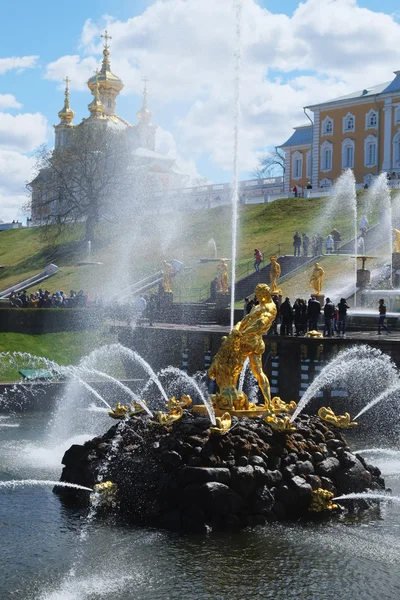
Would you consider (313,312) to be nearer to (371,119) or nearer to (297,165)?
(371,119)

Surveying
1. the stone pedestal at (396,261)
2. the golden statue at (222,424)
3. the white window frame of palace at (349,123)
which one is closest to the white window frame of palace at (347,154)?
the white window frame of palace at (349,123)

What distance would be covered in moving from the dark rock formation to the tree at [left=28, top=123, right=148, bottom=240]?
46.6 m

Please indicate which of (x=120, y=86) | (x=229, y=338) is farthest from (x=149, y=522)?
(x=120, y=86)

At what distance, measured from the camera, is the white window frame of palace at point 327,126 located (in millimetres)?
65938

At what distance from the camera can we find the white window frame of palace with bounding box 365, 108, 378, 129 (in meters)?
62.5

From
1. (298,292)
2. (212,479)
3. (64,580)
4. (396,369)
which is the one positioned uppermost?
(298,292)

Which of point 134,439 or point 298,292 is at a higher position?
point 298,292

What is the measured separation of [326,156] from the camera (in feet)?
217

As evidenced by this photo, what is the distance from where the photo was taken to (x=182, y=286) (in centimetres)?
4247

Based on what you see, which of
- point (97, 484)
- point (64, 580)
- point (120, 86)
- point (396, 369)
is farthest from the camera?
point (120, 86)

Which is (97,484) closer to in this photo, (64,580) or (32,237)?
(64,580)

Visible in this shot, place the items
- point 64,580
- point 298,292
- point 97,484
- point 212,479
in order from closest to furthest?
1. point 64,580
2. point 212,479
3. point 97,484
4. point 298,292

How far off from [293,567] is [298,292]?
25.5 meters

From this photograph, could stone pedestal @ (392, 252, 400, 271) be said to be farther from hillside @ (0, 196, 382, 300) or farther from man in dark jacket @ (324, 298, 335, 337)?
man in dark jacket @ (324, 298, 335, 337)
